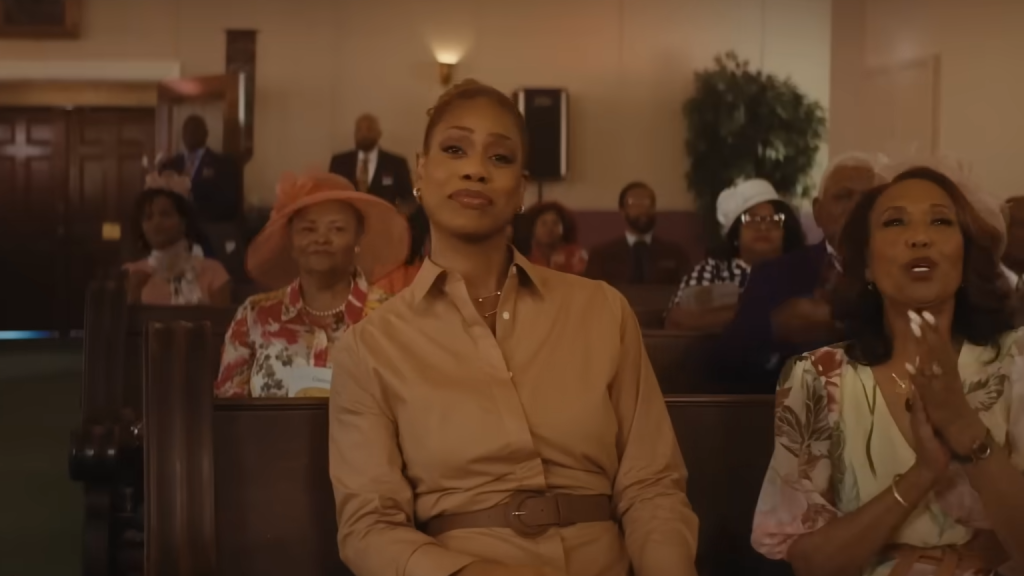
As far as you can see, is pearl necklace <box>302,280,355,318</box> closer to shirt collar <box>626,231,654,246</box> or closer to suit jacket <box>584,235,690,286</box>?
suit jacket <box>584,235,690,286</box>

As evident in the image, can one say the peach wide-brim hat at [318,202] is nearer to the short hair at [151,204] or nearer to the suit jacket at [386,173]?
the short hair at [151,204]

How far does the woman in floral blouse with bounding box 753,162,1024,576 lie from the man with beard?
4.32 metres

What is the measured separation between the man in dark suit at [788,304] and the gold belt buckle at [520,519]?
112cm

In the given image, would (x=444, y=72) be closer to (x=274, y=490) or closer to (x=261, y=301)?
(x=261, y=301)

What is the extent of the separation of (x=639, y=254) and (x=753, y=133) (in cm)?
186

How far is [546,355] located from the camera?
1607 millimetres

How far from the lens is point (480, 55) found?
27.3 ft

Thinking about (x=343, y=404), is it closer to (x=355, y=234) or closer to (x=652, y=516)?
(x=652, y=516)

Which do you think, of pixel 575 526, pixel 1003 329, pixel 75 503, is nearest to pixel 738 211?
pixel 1003 329

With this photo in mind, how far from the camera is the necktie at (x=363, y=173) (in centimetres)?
761

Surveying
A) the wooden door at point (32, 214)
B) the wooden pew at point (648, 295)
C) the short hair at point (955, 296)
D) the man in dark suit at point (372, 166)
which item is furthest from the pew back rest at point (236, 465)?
the wooden door at point (32, 214)

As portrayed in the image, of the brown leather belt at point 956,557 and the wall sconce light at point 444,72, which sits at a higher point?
the wall sconce light at point 444,72

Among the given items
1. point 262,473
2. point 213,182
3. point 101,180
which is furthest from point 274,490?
point 101,180

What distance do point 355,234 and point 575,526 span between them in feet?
4.54
